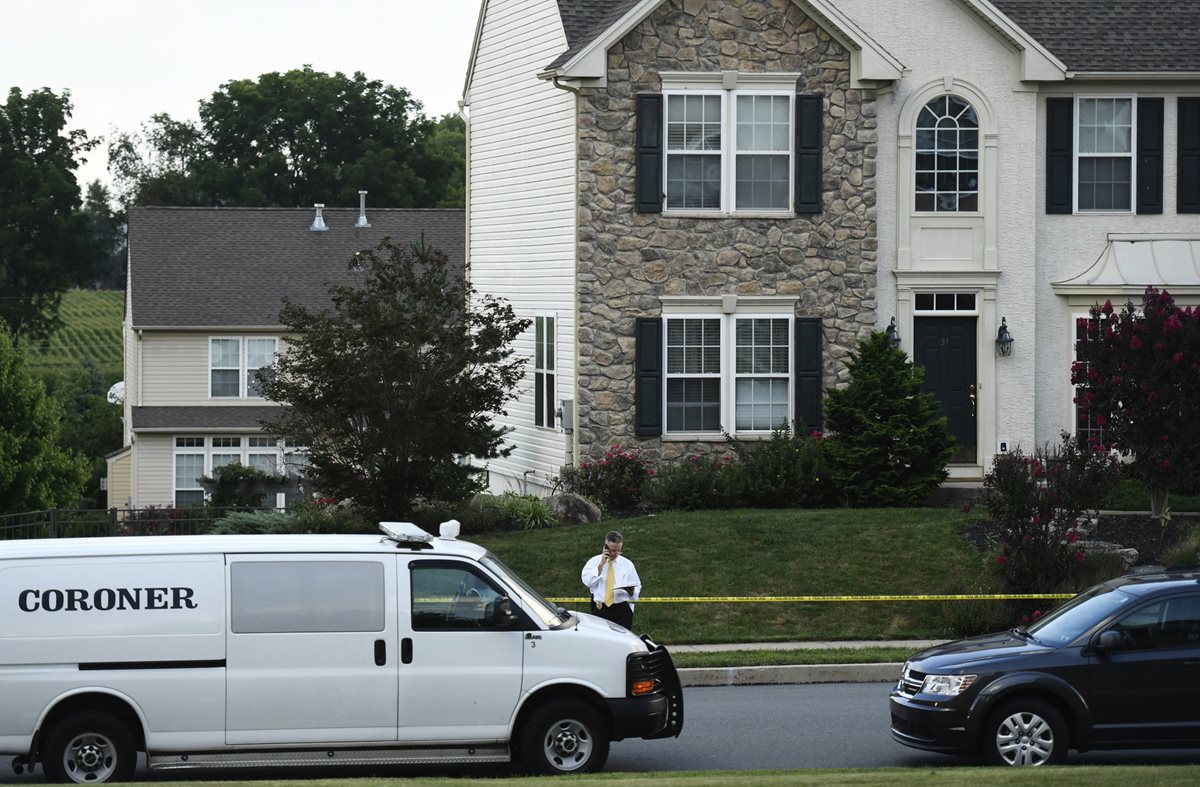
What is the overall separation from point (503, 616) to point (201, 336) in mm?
33158

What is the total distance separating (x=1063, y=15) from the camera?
2672 cm

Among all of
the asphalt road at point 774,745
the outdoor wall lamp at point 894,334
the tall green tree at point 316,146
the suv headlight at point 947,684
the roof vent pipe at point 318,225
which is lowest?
the asphalt road at point 774,745

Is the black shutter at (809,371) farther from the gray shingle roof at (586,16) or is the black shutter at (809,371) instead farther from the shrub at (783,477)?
the gray shingle roof at (586,16)

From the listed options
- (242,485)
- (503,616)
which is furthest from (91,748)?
(242,485)

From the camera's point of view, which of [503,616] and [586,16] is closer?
[503,616]

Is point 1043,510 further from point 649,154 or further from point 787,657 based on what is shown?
point 649,154

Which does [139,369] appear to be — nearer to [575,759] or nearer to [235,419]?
[235,419]

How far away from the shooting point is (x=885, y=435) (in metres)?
23.3

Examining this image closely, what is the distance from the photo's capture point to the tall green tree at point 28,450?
45.4m

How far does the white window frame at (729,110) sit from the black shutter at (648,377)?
1760mm

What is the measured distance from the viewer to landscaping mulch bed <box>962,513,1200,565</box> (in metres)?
20.2

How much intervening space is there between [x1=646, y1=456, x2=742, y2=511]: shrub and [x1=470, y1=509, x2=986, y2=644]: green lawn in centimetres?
62

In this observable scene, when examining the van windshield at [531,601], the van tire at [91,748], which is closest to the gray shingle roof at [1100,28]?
the van windshield at [531,601]

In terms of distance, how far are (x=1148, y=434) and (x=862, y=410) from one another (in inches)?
167
